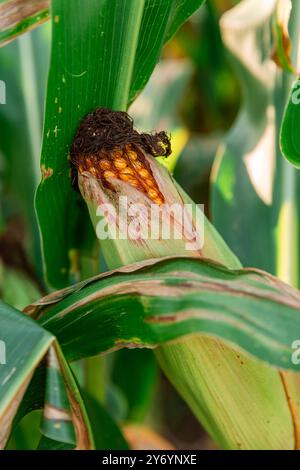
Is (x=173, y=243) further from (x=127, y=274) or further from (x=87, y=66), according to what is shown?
(x=87, y=66)

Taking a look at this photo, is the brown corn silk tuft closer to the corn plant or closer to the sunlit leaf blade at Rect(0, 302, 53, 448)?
the corn plant

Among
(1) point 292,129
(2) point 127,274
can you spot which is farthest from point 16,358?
(1) point 292,129

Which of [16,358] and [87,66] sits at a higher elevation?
[87,66]

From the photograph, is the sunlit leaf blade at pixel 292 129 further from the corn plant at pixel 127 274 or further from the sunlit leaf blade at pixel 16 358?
the sunlit leaf blade at pixel 16 358

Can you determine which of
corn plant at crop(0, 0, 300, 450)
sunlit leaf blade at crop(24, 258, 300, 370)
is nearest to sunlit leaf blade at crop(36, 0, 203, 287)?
corn plant at crop(0, 0, 300, 450)

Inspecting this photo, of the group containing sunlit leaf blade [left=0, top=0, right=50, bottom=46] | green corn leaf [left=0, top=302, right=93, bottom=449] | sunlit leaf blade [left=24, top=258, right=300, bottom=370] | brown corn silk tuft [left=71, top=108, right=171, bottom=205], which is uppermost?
sunlit leaf blade [left=0, top=0, right=50, bottom=46]
